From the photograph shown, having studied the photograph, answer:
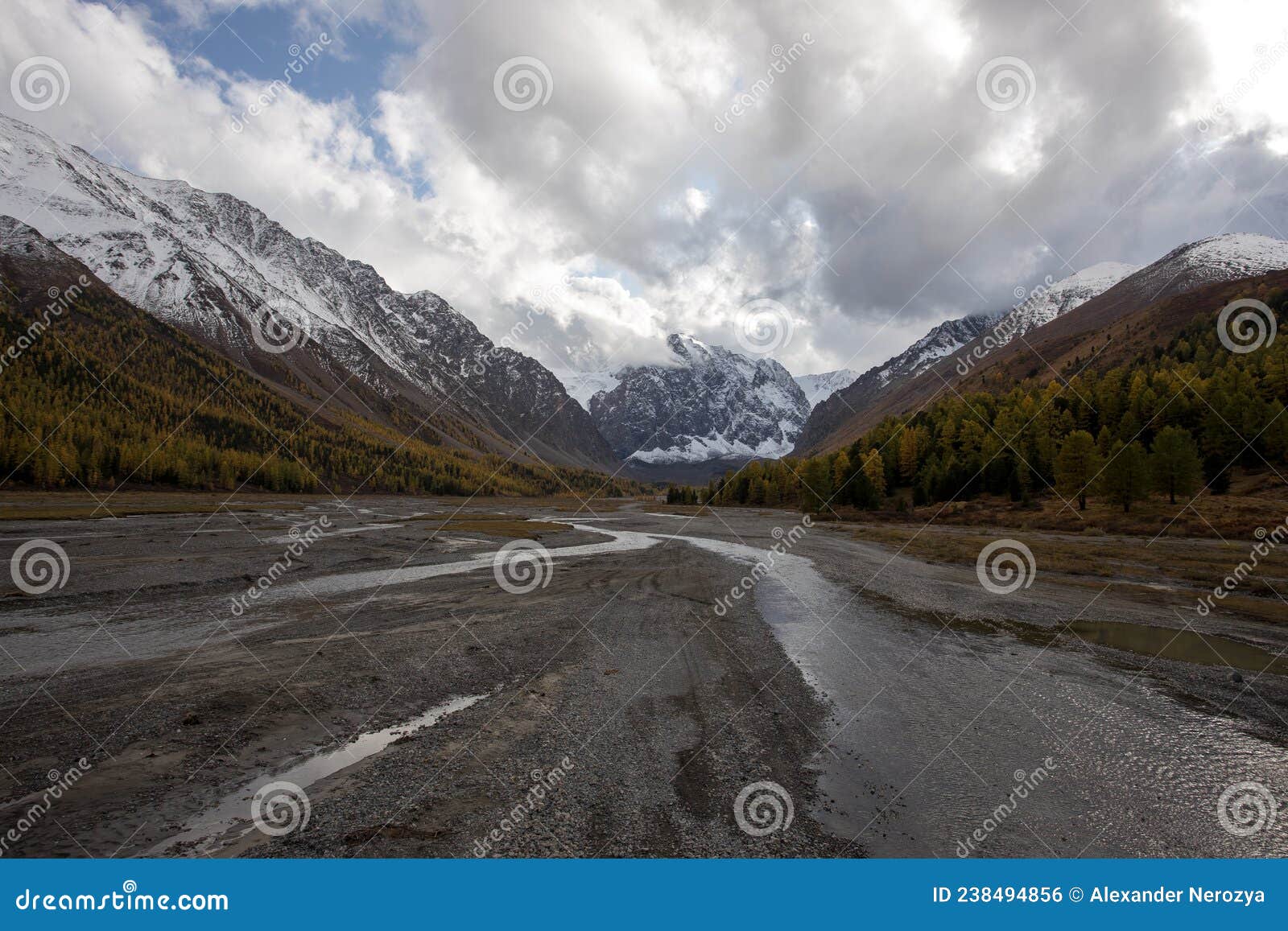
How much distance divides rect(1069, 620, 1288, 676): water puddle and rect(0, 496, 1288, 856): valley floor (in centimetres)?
17

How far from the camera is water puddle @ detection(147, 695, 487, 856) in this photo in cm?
764

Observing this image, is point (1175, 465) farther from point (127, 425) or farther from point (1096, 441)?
point (127, 425)

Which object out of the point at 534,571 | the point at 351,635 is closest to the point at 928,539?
the point at 534,571

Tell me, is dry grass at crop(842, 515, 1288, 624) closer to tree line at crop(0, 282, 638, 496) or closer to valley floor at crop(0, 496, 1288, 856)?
valley floor at crop(0, 496, 1288, 856)

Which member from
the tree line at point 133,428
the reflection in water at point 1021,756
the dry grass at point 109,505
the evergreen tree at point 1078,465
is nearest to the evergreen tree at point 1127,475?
the evergreen tree at point 1078,465

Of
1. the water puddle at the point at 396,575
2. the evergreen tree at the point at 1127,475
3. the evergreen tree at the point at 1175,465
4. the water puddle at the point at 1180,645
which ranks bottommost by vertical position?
the water puddle at the point at 396,575

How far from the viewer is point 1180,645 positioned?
19.6 meters

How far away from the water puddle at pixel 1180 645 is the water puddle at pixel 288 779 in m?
22.0

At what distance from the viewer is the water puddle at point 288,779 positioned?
301 inches

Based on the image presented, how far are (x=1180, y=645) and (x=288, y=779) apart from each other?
27072mm

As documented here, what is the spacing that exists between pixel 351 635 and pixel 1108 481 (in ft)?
253

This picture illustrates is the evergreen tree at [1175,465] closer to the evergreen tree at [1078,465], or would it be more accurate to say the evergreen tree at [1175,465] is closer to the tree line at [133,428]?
the evergreen tree at [1078,465]

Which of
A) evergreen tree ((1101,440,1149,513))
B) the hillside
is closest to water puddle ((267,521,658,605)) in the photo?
evergreen tree ((1101,440,1149,513))

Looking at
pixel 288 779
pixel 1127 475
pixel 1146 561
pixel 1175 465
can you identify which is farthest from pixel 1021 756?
pixel 1175 465
